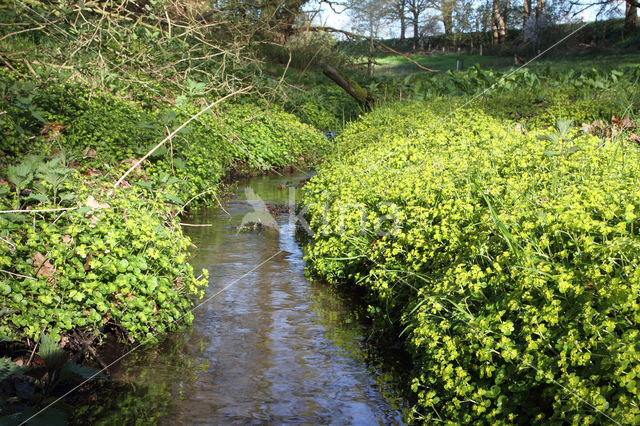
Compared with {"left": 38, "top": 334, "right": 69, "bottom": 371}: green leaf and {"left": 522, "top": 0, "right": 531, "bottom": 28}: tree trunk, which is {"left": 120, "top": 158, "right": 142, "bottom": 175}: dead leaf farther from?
{"left": 522, "top": 0, "right": 531, "bottom": 28}: tree trunk

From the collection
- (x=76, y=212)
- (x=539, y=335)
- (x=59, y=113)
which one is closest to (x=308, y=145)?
(x=59, y=113)

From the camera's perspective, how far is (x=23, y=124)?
774 cm

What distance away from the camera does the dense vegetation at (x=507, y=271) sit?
2.90 meters

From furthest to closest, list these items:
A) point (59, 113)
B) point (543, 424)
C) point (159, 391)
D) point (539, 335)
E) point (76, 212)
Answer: point (59, 113), point (76, 212), point (159, 391), point (539, 335), point (543, 424)

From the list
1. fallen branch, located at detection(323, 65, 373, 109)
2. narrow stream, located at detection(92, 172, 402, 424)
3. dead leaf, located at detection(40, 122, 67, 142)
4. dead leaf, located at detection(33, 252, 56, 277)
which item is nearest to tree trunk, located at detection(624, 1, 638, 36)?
fallen branch, located at detection(323, 65, 373, 109)

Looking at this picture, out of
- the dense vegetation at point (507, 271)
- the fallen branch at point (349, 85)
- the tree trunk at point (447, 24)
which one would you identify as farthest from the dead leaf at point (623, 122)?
the tree trunk at point (447, 24)

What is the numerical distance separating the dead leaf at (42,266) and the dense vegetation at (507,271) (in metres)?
2.24

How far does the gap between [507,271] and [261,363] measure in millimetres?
1799

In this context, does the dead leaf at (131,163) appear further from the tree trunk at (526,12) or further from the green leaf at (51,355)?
the tree trunk at (526,12)

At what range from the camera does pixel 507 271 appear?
3.71m

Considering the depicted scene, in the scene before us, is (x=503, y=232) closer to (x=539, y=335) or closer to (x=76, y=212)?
(x=539, y=335)

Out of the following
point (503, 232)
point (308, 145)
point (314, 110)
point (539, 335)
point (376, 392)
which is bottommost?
point (376, 392)

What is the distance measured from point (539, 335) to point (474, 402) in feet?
1.59

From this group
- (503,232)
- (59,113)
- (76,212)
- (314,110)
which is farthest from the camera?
(314,110)
